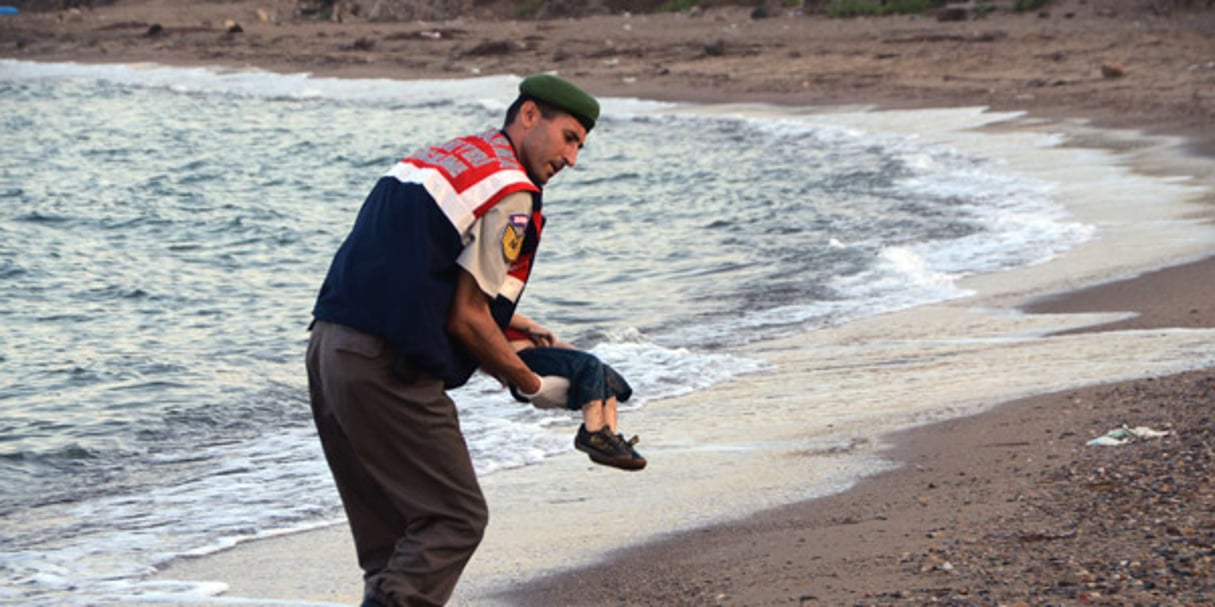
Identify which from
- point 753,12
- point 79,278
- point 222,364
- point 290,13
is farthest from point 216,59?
point 222,364

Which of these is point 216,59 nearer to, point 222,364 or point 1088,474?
point 222,364

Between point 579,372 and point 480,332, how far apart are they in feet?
0.96

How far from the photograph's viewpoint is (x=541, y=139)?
3.90 meters

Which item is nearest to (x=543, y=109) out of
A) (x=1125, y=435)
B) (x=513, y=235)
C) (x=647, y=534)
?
(x=513, y=235)

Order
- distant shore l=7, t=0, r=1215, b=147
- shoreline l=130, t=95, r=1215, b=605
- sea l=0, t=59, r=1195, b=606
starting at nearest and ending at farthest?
shoreline l=130, t=95, r=1215, b=605 → sea l=0, t=59, r=1195, b=606 → distant shore l=7, t=0, r=1215, b=147

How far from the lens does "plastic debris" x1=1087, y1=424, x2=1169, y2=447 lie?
5.91m

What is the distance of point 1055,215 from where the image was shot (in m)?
14.0

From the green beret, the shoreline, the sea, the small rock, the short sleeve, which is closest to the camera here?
the short sleeve

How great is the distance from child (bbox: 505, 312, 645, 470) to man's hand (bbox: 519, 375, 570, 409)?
0.05ft

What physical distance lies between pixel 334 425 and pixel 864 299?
24.8 feet

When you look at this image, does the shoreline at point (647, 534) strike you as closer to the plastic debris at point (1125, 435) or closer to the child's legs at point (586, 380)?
the plastic debris at point (1125, 435)

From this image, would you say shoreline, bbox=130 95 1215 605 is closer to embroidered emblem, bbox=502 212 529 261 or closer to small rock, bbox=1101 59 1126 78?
embroidered emblem, bbox=502 212 529 261

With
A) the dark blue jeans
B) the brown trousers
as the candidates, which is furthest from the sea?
the dark blue jeans

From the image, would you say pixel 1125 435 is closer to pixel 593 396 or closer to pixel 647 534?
pixel 647 534
